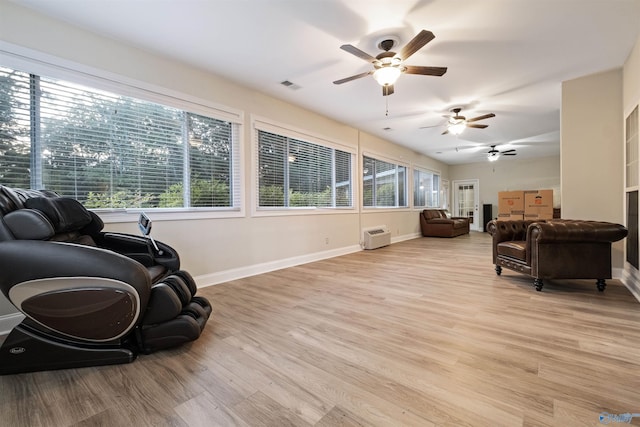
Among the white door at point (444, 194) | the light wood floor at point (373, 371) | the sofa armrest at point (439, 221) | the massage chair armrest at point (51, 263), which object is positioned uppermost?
the white door at point (444, 194)

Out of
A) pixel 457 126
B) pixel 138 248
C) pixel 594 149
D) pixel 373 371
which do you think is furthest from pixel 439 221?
pixel 138 248

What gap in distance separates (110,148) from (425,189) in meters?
9.01

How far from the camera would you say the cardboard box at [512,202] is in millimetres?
6094

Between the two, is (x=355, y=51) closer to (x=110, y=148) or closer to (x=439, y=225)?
(x=110, y=148)

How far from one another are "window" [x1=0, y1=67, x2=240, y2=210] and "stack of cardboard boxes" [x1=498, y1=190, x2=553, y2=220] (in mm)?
5978

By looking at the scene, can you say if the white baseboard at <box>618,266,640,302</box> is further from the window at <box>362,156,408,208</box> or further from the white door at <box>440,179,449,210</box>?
the white door at <box>440,179,449,210</box>

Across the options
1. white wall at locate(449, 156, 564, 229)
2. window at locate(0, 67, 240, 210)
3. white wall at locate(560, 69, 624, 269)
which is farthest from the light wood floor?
white wall at locate(449, 156, 564, 229)

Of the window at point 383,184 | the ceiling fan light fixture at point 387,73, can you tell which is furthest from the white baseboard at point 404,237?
the ceiling fan light fixture at point 387,73

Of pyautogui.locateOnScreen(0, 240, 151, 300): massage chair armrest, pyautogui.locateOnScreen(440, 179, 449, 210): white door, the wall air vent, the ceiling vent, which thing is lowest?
the wall air vent

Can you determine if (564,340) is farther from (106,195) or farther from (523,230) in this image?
(106,195)

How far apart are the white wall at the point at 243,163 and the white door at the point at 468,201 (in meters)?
7.03

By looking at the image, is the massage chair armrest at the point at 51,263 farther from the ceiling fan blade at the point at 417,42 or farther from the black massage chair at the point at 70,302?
the ceiling fan blade at the point at 417,42

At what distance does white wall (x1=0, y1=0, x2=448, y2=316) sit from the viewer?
2.46 meters

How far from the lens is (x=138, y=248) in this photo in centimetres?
239
